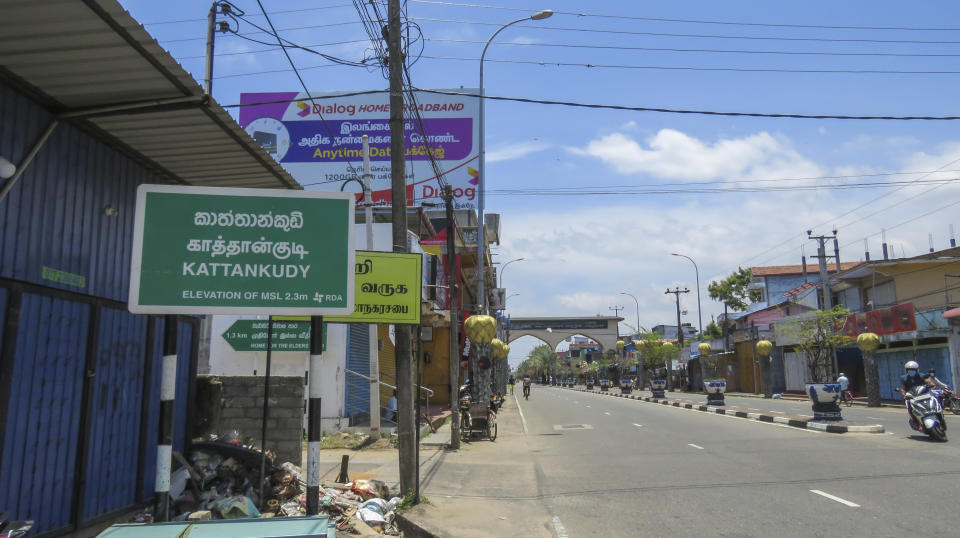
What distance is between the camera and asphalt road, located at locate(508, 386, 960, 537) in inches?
→ 263

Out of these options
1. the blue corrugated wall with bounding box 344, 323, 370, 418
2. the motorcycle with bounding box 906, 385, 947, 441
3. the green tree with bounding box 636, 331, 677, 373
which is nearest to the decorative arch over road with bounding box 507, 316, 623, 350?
the green tree with bounding box 636, 331, 677, 373

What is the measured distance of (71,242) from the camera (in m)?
5.61

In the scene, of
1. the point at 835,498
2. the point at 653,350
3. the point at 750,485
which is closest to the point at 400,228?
the point at 750,485

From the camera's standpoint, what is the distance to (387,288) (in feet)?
27.5

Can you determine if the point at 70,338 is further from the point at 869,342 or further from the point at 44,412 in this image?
the point at 869,342

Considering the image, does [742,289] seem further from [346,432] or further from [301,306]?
[301,306]

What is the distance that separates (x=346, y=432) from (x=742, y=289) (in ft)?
186

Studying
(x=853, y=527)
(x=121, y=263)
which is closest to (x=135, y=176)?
(x=121, y=263)

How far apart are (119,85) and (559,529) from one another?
6057 millimetres

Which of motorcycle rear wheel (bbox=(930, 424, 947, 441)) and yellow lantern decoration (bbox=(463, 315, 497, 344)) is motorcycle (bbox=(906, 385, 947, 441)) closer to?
motorcycle rear wheel (bbox=(930, 424, 947, 441))

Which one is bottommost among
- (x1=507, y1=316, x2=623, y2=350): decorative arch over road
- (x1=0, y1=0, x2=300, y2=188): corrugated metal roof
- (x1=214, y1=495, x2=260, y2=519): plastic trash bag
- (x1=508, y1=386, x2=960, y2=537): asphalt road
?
(x1=508, y1=386, x2=960, y2=537): asphalt road

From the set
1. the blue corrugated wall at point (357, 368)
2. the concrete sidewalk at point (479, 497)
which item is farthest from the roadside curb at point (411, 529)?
the blue corrugated wall at point (357, 368)

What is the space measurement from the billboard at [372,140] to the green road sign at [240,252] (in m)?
21.8

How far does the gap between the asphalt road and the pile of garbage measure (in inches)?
89.0
